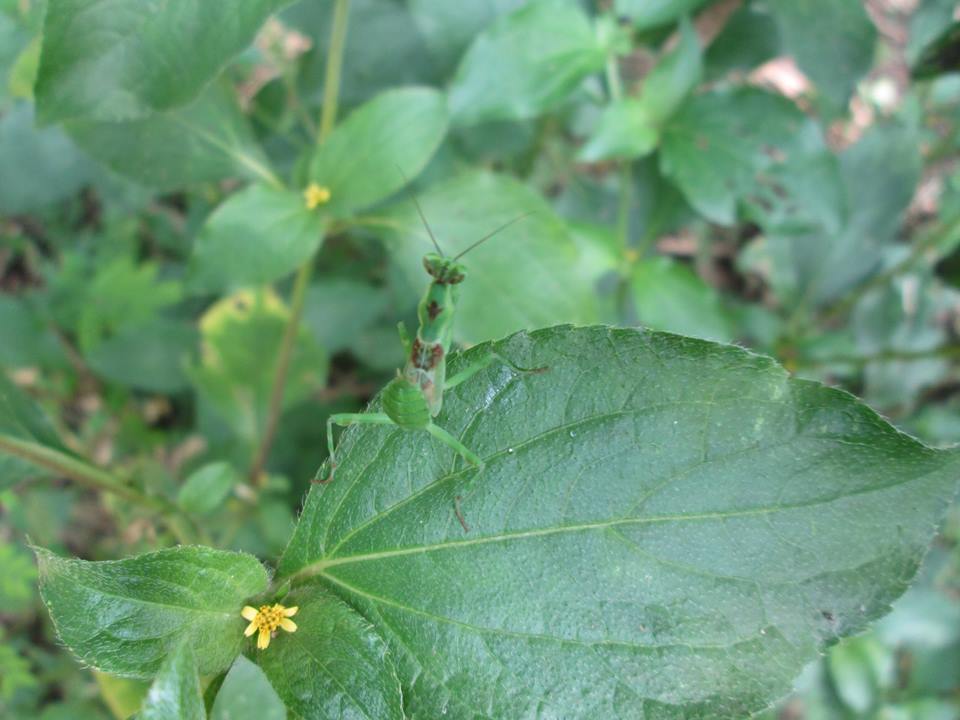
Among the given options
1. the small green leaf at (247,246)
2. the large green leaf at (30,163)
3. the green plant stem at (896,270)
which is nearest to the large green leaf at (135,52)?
the small green leaf at (247,246)

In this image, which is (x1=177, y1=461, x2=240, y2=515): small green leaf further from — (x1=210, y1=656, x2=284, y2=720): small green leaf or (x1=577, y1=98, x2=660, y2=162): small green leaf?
(x1=577, y1=98, x2=660, y2=162): small green leaf

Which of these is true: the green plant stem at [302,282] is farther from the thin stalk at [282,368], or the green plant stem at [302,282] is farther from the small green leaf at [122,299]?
the small green leaf at [122,299]

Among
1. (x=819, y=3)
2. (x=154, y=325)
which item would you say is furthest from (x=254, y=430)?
(x=819, y=3)

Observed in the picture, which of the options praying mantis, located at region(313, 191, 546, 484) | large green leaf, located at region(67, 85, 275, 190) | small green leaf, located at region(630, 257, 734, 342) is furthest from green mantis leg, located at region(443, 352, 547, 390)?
small green leaf, located at region(630, 257, 734, 342)

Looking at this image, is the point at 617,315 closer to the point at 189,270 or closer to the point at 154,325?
the point at 189,270

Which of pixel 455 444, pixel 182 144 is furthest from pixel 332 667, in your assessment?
pixel 182 144

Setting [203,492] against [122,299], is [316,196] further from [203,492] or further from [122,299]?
[122,299]
